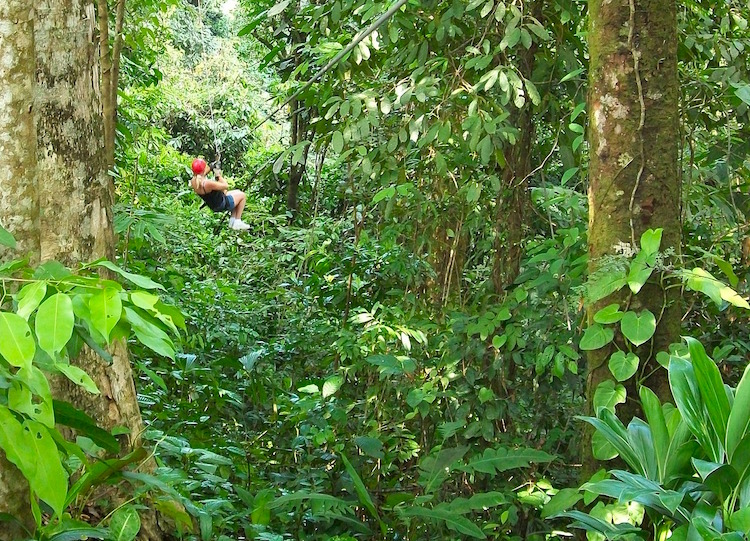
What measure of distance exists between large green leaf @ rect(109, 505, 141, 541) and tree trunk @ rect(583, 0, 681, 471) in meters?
1.66

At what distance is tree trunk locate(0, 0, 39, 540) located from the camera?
254 centimetres

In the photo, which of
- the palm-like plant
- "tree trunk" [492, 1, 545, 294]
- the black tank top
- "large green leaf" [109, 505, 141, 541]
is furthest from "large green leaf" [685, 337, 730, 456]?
the black tank top

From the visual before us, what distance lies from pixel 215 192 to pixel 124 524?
145 inches

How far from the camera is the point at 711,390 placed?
7.27ft

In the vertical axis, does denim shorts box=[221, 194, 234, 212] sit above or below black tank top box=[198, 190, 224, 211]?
below

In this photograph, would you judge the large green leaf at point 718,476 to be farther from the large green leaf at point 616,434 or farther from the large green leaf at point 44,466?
the large green leaf at point 44,466

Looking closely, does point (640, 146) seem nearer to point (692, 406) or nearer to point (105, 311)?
point (692, 406)

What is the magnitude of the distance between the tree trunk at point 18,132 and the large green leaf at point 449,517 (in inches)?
Answer: 70.6

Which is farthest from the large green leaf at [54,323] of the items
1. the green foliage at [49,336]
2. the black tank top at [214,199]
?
the black tank top at [214,199]

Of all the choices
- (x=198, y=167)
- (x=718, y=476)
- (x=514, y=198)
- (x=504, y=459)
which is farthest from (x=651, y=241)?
(x=198, y=167)

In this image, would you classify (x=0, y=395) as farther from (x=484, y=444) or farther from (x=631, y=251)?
(x=484, y=444)

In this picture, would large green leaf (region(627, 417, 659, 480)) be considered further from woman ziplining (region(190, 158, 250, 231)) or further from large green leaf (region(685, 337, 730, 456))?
woman ziplining (region(190, 158, 250, 231))

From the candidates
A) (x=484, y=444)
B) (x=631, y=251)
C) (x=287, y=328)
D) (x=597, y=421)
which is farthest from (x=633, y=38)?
(x=287, y=328)

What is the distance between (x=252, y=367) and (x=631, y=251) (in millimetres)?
2982
